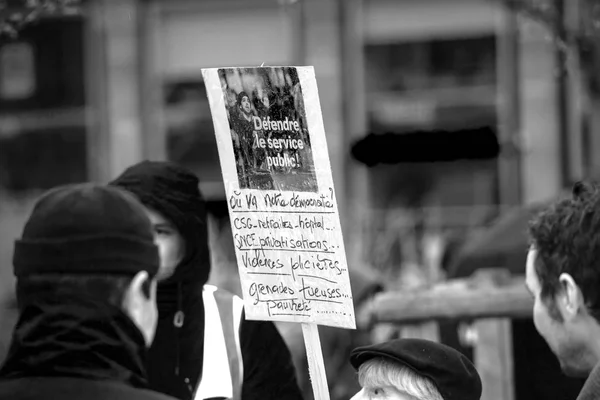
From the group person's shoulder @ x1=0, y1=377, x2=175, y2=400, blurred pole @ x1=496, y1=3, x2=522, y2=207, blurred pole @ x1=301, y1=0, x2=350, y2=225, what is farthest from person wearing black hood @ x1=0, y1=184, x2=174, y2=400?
blurred pole @ x1=301, y1=0, x2=350, y2=225

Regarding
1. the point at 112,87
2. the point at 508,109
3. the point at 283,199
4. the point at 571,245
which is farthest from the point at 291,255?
the point at 112,87

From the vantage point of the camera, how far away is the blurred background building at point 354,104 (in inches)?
490

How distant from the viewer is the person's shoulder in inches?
82.0

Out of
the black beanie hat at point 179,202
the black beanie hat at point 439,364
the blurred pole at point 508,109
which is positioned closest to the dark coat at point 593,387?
the black beanie hat at point 439,364

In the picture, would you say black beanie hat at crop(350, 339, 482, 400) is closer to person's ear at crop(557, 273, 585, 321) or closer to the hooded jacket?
person's ear at crop(557, 273, 585, 321)

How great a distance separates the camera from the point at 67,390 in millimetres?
2088

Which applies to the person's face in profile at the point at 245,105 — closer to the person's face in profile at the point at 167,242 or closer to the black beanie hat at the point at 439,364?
the person's face in profile at the point at 167,242

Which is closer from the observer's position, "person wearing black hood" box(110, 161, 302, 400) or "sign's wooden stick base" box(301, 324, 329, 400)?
"sign's wooden stick base" box(301, 324, 329, 400)

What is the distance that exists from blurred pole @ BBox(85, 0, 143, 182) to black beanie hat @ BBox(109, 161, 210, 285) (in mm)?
9945

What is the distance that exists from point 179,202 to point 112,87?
33.3ft

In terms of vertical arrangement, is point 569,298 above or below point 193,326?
above

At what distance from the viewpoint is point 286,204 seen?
321cm

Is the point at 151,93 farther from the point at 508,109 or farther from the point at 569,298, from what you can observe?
the point at 569,298

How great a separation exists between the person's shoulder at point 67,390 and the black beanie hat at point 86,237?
0.64ft
